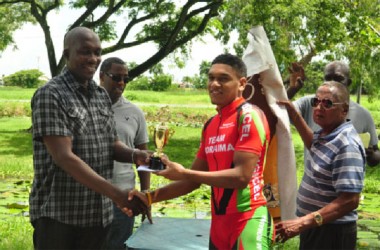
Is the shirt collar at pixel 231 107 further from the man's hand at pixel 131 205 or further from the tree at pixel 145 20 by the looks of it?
the tree at pixel 145 20

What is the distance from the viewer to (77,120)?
297 centimetres

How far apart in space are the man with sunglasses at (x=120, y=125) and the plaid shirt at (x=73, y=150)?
86 cm

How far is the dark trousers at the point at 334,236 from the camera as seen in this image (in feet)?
10.0

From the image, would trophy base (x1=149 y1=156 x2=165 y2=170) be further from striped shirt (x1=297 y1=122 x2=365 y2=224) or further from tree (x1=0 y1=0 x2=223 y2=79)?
tree (x1=0 y1=0 x2=223 y2=79)

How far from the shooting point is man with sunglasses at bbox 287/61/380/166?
3939 mm

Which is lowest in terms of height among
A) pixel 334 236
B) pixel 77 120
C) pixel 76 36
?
pixel 334 236

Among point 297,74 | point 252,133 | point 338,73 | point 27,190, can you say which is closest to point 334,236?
point 252,133

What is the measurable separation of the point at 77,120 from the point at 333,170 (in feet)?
4.53

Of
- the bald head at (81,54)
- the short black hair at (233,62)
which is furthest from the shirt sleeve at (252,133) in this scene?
the bald head at (81,54)

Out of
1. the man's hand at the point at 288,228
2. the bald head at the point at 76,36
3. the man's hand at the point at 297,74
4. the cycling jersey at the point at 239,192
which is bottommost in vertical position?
the man's hand at the point at 288,228

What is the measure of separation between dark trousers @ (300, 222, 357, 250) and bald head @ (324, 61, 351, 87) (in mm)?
1203

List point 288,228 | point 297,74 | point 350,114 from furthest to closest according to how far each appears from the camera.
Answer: point 350,114 < point 297,74 < point 288,228

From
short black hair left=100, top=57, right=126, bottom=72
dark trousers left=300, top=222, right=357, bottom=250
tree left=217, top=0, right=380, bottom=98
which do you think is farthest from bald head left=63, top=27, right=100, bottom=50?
tree left=217, top=0, right=380, bottom=98

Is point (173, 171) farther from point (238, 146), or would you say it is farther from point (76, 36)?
point (76, 36)
